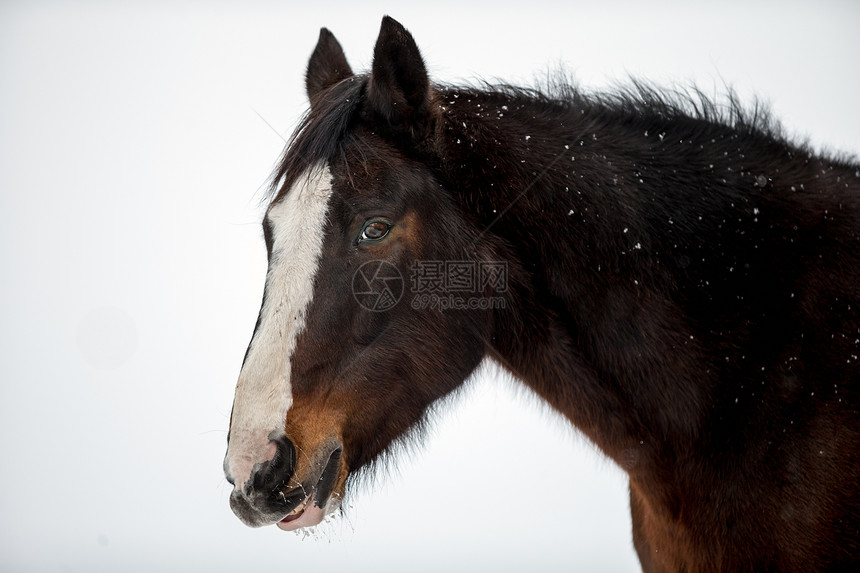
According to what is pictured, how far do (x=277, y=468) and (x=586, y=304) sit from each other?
1.37m

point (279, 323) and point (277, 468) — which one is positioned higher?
point (279, 323)

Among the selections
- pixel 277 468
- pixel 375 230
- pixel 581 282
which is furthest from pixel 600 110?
pixel 277 468

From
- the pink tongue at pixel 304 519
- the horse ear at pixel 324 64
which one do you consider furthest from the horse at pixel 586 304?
the horse ear at pixel 324 64

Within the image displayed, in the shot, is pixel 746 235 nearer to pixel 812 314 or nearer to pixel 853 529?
pixel 812 314

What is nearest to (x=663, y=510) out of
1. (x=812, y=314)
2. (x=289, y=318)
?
(x=812, y=314)

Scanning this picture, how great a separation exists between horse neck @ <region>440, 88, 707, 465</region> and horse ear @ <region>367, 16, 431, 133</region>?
0.54 ft

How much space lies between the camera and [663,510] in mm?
2625

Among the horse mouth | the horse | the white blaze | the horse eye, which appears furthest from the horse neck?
the horse mouth

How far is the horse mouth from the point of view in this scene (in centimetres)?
235

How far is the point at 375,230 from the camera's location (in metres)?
2.48

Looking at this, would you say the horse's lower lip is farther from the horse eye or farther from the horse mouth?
the horse eye

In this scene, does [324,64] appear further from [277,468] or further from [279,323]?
[277,468]

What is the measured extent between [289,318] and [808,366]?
1997mm

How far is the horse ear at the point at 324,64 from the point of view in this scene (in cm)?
339
